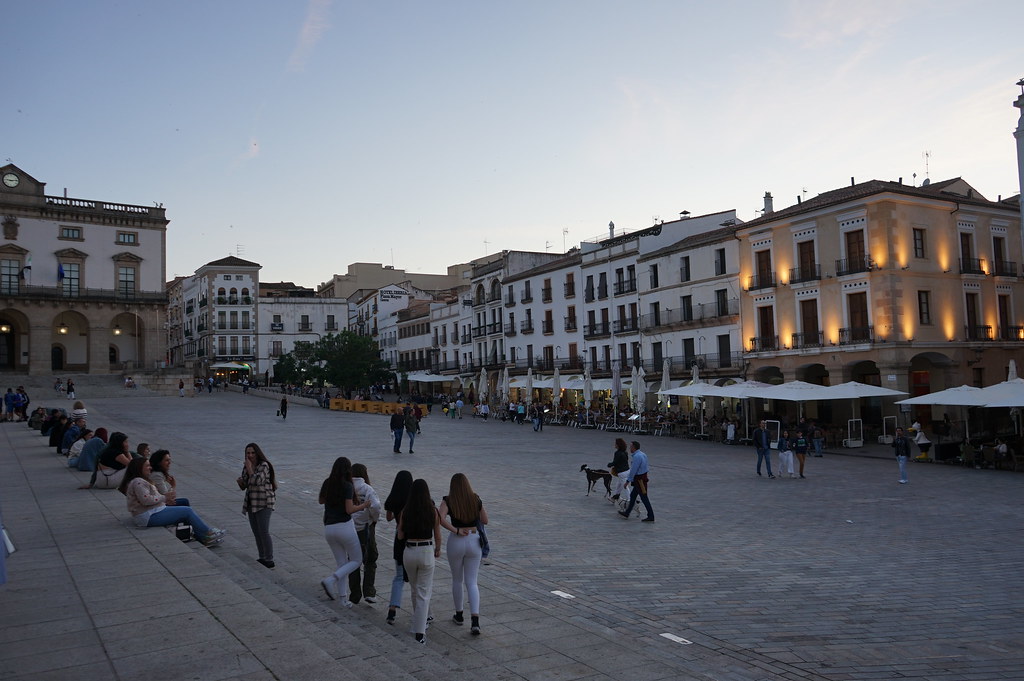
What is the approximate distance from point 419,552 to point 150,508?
484cm

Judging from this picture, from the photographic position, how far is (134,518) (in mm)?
10172

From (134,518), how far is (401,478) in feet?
15.2

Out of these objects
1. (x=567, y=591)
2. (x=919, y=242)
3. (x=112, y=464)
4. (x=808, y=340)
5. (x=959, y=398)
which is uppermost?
(x=919, y=242)

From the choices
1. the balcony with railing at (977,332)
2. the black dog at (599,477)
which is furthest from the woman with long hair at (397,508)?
the balcony with railing at (977,332)

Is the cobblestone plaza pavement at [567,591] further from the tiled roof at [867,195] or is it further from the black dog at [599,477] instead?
the tiled roof at [867,195]

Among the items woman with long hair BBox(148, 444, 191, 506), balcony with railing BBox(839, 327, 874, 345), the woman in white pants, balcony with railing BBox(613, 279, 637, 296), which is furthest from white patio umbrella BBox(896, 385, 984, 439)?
balcony with railing BBox(613, 279, 637, 296)

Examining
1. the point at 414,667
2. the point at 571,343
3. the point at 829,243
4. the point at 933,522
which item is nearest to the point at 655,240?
the point at 571,343

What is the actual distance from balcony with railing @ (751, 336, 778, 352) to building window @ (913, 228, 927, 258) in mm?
7460

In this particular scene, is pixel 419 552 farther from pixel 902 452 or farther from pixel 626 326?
pixel 626 326

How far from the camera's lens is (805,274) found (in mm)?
37625

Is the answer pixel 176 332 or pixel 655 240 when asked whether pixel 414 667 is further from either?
pixel 176 332

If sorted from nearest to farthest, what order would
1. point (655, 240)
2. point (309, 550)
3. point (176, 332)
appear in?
point (309, 550), point (655, 240), point (176, 332)

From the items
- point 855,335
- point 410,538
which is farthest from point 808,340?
point 410,538

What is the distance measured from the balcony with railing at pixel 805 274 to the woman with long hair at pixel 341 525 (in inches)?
1296
